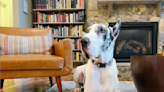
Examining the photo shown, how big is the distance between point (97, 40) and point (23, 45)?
134 cm

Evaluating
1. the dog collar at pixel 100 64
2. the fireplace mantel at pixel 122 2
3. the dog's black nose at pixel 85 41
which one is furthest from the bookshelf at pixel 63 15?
the dog's black nose at pixel 85 41

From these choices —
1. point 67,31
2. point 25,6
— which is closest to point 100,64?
point 67,31

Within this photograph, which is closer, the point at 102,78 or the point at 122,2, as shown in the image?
the point at 102,78

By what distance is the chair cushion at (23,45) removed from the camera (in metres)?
1.62

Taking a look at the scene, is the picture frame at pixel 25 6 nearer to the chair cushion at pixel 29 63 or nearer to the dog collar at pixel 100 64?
the chair cushion at pixel 29 63

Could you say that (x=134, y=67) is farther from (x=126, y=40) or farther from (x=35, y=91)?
(x=126, y=40)

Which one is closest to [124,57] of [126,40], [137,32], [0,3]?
[126,40]

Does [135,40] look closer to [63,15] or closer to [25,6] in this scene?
[63,15]

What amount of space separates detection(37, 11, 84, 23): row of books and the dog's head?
237 cm

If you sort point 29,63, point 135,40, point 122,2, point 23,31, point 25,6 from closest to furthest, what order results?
point 29,63, point 23,31, point 122,2, point 135,40, point 25,6

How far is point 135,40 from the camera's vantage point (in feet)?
9.38

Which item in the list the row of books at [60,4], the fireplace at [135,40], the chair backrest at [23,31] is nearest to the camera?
the chair backrest at [23,31]

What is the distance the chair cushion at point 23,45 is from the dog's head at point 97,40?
1.15 m

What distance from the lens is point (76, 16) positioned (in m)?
3.13
